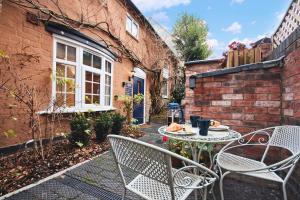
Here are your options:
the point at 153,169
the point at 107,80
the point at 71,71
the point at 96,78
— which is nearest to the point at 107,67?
the point at 107,80

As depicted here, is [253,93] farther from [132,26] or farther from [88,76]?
[132,26]

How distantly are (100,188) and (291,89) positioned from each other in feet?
8.60

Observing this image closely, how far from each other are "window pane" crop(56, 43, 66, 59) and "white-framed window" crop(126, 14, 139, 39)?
11.7 ft

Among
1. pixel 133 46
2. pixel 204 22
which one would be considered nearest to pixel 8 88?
pixel 133 46

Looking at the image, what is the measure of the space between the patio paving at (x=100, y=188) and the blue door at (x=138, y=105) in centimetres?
579

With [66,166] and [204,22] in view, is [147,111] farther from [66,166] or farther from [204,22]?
[204,22]

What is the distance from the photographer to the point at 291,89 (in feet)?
7.23

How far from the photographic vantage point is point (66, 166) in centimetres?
309

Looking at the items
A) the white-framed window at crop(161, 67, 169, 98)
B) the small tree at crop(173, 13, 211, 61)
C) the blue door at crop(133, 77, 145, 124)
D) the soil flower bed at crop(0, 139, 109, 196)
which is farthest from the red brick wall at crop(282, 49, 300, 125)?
the small tree at crop(173, 13, 211, 61)

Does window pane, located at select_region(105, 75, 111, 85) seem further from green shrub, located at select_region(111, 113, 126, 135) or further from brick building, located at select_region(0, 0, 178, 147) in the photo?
green shrub, located at select_region(111, 113, 126, 135)

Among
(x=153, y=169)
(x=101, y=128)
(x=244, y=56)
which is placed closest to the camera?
(x=153, y=169)

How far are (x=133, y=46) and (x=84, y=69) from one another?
11.6ft

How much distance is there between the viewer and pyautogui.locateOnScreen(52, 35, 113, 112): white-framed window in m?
4.57

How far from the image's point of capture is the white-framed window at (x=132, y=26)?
7904 millimetres
